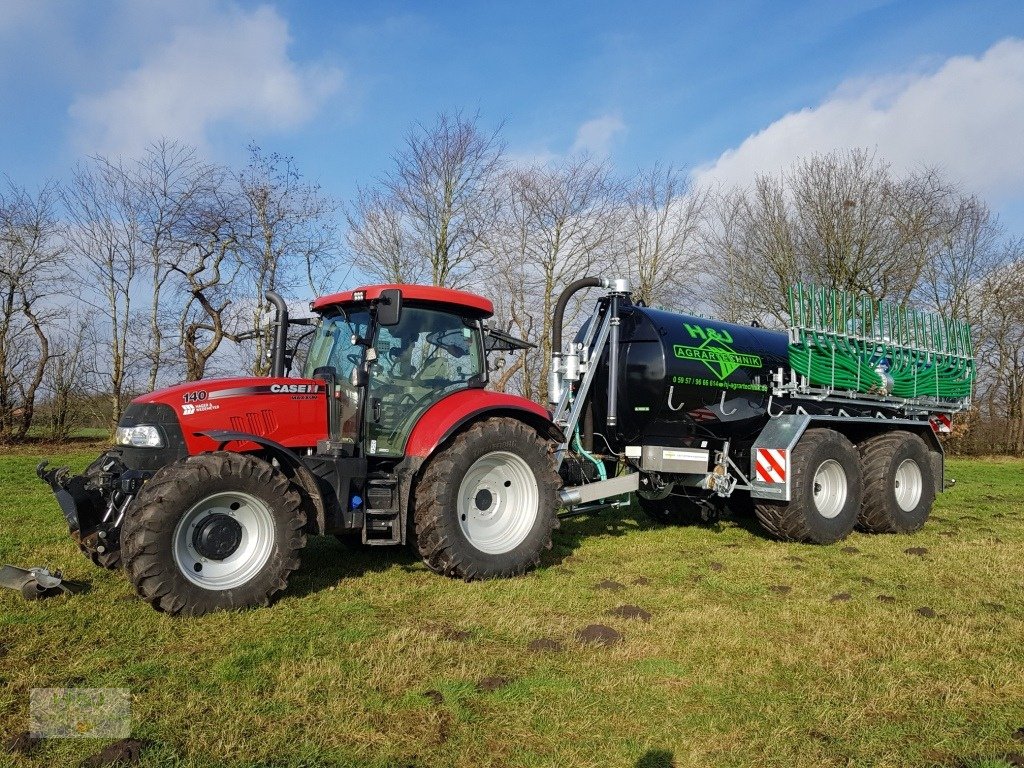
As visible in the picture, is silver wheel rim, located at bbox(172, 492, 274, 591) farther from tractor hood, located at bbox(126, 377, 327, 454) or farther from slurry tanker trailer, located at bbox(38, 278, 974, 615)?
tractor hood, located at bbox(126, 377, 327, 454)

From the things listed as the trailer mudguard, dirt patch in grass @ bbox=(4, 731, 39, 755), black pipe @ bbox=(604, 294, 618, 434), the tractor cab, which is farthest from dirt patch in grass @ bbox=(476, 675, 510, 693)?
the trailer mudguard

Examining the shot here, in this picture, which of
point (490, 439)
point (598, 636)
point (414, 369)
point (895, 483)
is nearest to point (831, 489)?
point (895, 483)

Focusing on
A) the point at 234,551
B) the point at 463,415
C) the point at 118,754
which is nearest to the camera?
the point at 118,754

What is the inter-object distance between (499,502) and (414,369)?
1311mm

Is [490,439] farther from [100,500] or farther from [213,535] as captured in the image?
[100,500]

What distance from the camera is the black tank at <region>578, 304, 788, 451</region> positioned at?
737 cm

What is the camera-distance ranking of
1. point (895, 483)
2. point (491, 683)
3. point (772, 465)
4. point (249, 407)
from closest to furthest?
point (491, 683), point (249, 407), point (772, 465), point (895, 483)

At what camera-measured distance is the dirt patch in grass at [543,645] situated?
4.15 m

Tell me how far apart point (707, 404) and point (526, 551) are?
9.31 feet

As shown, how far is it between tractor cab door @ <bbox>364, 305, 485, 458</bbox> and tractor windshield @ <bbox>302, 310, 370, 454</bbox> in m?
0.13

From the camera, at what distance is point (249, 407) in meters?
5.21

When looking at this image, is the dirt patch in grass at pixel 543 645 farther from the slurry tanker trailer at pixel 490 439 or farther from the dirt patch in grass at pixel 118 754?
the dirt patch in grass at pixel 118 754

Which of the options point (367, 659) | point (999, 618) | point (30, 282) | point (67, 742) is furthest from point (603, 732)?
point (30, 282)

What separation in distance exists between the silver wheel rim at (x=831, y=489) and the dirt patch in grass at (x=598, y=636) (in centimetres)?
437
